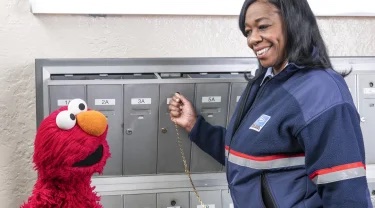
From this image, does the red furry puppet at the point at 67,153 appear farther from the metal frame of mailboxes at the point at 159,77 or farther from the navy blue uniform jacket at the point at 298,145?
the navy blue uniform jacket at the point at 298,145

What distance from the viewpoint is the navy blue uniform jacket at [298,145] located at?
950mm

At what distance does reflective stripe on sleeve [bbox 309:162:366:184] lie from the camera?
3.10 ft

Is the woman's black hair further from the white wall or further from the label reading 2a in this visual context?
the label reading 2a

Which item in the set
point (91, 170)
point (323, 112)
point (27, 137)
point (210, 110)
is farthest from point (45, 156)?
point (323, 112)

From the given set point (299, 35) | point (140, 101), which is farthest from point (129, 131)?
point (299, 35)

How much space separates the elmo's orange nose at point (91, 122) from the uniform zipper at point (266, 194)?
36cm

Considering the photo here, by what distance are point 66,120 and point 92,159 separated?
0.11 metres

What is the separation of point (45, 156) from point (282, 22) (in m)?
0.56

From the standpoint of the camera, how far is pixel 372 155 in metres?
1.40

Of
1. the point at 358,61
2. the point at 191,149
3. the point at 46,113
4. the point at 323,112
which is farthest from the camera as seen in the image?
the point at 358,61

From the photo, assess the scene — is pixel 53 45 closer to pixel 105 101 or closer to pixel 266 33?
pixel 105 101

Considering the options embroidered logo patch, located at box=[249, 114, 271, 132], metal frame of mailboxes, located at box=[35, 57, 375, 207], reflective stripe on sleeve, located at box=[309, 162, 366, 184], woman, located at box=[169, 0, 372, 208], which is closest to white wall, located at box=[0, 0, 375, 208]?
metal frame of mailboxes, located at box=[35, 57, 375, 207]

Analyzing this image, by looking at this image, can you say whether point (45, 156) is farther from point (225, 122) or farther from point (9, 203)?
point (225, 122)

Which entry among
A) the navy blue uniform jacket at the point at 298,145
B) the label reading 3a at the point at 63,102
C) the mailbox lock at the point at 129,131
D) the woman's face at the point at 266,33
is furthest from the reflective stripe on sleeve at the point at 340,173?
the label reading 3a at the point at 63,102
